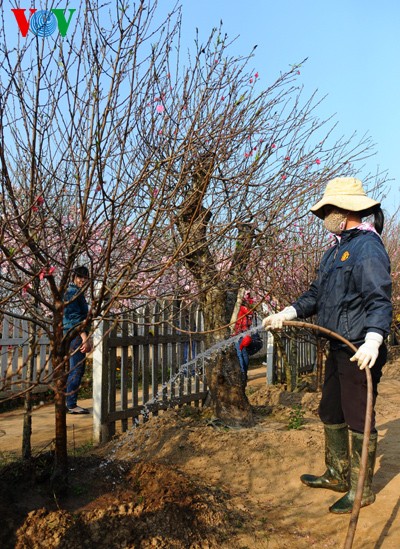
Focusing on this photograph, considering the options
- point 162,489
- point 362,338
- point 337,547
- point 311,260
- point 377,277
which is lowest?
point 337,547

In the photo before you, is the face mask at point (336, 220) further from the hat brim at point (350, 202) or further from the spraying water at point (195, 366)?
the spraying water at point (195, 366)

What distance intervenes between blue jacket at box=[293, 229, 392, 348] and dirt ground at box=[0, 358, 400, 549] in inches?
46.0

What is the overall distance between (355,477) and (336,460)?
0.33 m

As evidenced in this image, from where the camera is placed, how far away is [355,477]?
3.81 m

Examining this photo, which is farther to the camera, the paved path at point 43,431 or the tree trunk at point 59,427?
the paved path at point 43,431

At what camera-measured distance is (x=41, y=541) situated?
9.83 ft

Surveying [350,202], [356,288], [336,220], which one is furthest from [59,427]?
[350,202]

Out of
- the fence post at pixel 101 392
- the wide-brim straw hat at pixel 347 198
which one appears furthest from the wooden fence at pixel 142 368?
the wide-brim straw hat at pixel 347 198

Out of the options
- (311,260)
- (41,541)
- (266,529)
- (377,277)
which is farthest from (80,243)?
(311,260)

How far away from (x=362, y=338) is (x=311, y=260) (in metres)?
4.92

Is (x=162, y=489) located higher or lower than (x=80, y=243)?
lower

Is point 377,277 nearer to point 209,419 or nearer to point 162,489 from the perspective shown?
point 162,489

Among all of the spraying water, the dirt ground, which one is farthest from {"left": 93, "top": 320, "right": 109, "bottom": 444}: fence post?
the spraying water

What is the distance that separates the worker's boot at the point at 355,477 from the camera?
3748 mm
